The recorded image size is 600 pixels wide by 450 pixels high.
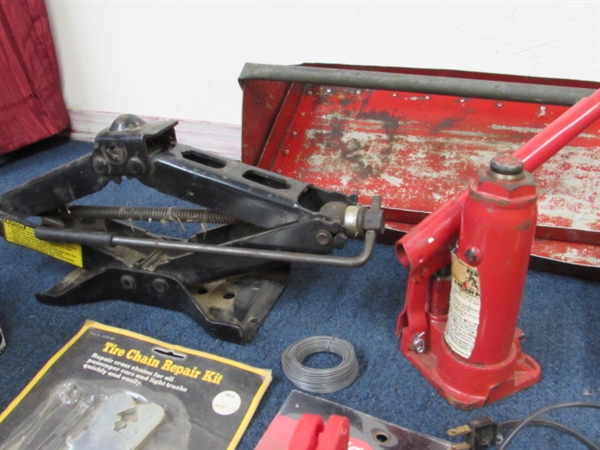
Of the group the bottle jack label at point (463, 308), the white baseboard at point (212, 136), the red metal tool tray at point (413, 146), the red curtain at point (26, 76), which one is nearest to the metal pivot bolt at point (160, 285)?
the red metal tool tray at point (413, 146)

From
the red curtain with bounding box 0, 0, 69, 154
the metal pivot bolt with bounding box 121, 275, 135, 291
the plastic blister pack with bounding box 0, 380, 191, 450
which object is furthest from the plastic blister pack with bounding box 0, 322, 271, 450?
the red curtain with bounding box 0, 0, 69, 154

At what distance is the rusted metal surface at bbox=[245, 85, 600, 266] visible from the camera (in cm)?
113

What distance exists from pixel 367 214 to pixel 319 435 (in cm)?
35

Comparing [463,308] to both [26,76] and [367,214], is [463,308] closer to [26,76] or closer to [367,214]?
[367,214]

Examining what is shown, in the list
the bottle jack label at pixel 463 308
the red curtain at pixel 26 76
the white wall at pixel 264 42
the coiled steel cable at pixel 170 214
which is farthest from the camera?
the red curtain at pixel 26 76

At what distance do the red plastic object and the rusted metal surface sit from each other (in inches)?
24.4

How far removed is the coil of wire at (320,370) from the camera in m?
0.86

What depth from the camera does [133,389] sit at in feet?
2.80

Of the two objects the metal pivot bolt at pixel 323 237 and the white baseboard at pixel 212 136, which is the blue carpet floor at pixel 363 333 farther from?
the white baseboard at pixel 212 136

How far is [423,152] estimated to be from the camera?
1.27 meters

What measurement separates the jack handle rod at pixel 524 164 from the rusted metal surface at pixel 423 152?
0.37 m

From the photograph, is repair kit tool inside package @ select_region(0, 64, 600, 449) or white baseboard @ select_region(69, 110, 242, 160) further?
white baseboard @ select_region(69, 110, 242, 160)

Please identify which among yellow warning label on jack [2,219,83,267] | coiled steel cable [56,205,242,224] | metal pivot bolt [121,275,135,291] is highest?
coiled steel cable [56,205,242,224]

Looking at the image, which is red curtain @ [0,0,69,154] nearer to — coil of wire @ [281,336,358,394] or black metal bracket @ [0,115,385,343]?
black metal bracket @ [0,115,385,343]
